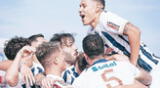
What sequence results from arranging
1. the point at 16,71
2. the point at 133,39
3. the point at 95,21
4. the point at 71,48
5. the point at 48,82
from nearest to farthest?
the point at 48,82 → the point at 16,71 → the point at 133,39 → the point at 95,21 → the point at 71,48

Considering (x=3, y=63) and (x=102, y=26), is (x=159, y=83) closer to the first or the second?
(x=102, y=26)

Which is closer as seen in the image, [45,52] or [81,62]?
[45,52]

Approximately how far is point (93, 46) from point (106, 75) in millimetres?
482

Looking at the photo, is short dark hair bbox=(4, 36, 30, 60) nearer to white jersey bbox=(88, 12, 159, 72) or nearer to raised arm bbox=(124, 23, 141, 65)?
white jersey bbox=(88, 12, 159, 72)

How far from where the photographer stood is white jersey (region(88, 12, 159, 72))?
552cm

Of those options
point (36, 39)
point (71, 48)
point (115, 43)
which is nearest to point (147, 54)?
point (115, 43)

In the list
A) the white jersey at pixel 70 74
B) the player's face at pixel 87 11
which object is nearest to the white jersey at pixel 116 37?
the player's face at pixel 87 11

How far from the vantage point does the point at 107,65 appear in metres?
4.73

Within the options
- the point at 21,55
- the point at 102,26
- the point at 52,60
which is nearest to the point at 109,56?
the point at 102,26

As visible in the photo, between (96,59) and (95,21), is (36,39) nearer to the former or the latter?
(95,21)

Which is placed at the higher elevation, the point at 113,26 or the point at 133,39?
the point at 113,26

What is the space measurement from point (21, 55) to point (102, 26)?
117cm

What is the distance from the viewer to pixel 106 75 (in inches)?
185

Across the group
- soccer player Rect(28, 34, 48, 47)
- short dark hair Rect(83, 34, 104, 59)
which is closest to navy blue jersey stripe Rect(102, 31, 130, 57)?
short dark hair Rect(83, 34, 104, 59)
